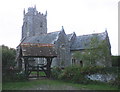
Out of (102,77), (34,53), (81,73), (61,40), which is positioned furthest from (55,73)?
(61,40)

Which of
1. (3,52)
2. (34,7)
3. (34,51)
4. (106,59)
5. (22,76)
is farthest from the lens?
(34,7)

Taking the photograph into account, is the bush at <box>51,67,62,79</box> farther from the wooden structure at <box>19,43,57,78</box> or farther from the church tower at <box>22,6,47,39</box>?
the church tower at <box>22,6,47,39</box>

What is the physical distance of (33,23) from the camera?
5550cm

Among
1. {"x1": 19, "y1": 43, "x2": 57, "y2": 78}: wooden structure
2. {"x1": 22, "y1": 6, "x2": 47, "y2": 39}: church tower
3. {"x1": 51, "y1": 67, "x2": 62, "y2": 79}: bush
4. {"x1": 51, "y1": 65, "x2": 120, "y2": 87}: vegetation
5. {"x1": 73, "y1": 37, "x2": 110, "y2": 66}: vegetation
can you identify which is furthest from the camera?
{"x1": 22, "y1": 6, "x2": 47, "y2": 39}: church tower

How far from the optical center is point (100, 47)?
25859 mm

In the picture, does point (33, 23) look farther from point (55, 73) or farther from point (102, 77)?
point (102, 77)

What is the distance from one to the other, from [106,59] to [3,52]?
59.1ft

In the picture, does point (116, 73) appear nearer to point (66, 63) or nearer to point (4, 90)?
point (4, 90)

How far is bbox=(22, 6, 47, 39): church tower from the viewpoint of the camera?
5550cm

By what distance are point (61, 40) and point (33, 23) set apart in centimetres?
1936

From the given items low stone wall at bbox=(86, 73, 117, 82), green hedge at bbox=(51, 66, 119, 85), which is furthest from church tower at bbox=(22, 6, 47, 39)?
low stone wall at bbox=(86, 73, 117, 82)

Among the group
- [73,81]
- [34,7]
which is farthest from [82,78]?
[34,7]

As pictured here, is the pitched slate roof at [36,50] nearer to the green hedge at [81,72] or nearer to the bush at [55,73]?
the bush at [55,73]

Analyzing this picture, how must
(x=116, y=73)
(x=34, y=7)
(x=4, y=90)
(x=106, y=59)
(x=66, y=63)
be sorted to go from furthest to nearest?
(x=34, y=7) → (x=66, y=63) → (x=106, y=59) → (x=116, y=73) → (x=4, y=90)
